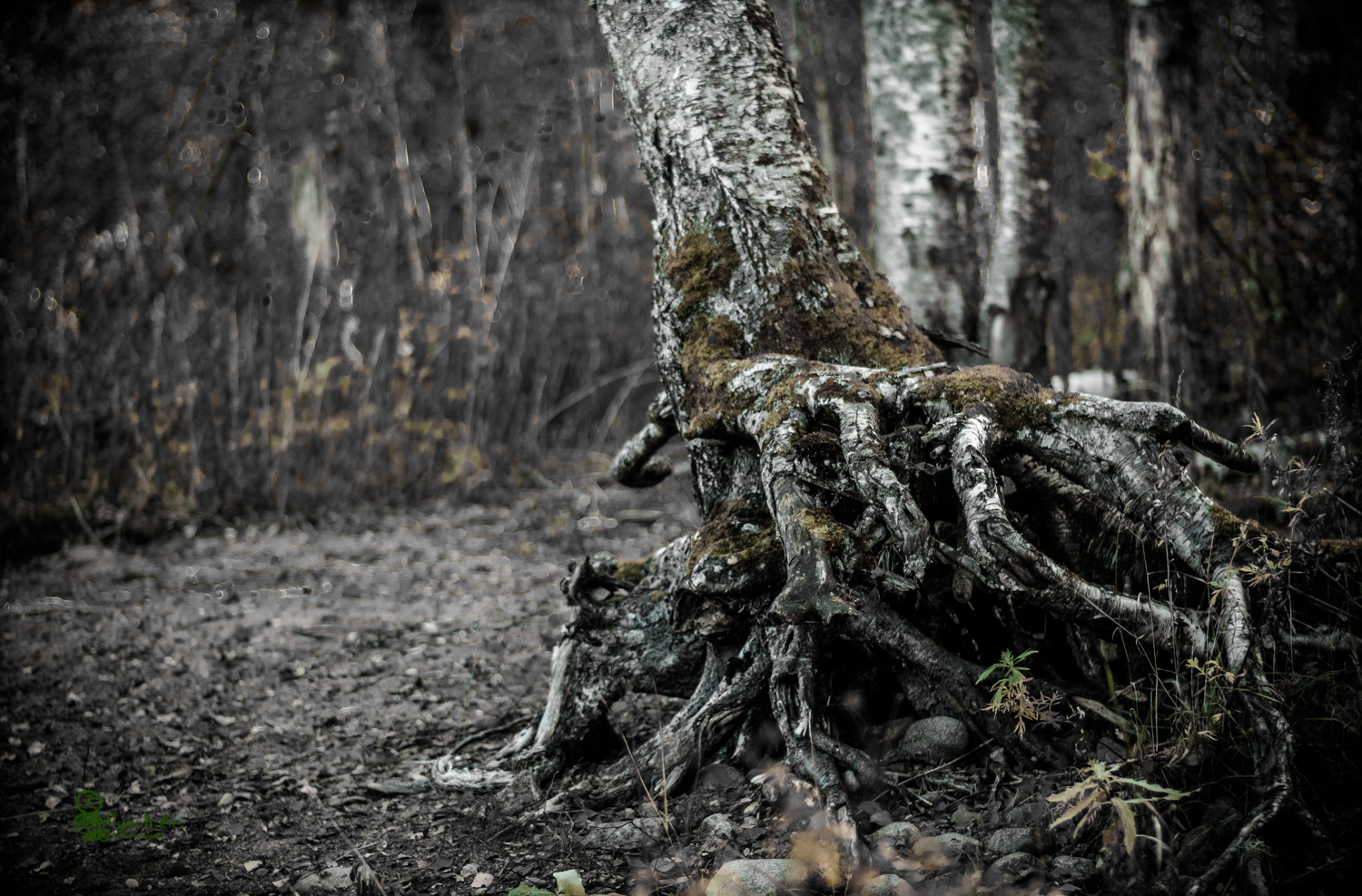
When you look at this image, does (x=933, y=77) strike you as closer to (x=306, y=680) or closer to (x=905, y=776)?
(x=905, y=776)

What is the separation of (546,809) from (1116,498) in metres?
1.56

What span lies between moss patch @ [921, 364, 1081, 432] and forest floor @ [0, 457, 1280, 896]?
2.52ft

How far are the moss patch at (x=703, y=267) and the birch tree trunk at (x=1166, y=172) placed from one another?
10.3ft

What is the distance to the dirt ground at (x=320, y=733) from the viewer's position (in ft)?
5.81

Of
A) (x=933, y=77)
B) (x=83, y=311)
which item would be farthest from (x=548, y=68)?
(x=933, y=77)

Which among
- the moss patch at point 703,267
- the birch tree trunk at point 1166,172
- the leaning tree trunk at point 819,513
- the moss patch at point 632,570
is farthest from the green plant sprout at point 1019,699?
the birch tree trunk at point 1166,172

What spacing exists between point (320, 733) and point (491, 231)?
5080 millimetres

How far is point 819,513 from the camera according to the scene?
1.69 meters

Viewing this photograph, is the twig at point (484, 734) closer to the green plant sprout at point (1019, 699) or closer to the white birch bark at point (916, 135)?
the green plant sprout at point (1019, 699)

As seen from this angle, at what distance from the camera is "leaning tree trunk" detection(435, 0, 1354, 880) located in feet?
5.16

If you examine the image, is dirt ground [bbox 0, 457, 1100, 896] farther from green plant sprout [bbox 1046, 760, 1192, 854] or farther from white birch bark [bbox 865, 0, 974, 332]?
white birch bark [bbox 865, 0, 974, 332]

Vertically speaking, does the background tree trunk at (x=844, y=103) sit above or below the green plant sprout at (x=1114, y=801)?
above

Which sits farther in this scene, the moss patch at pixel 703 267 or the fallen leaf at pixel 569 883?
the moss patch at pixel 703 267

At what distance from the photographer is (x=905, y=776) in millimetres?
1777
